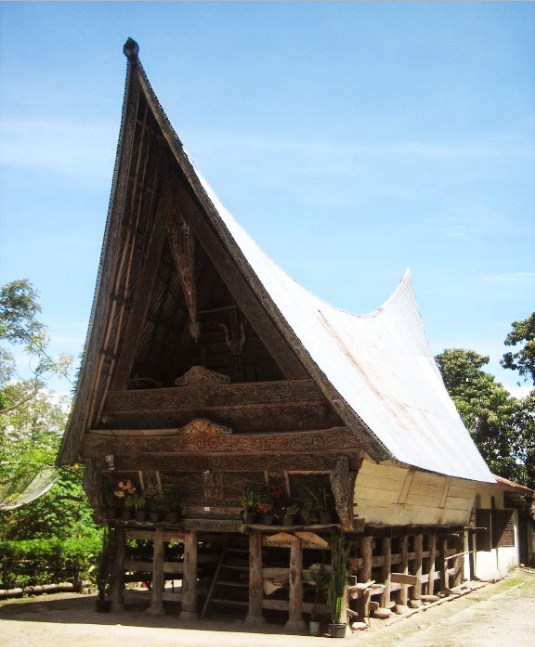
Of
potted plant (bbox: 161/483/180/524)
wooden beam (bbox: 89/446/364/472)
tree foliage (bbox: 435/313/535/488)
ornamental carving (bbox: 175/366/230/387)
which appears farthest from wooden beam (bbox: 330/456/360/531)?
tree foliage (bbox: 435/313/535/488)

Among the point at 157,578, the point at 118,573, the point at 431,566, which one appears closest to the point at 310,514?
the point at 157,578

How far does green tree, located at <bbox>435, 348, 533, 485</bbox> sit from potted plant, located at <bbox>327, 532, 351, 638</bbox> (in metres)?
22.3

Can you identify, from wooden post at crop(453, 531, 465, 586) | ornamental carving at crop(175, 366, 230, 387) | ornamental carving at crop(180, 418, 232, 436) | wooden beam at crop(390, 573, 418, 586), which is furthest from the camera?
wooden post at crop(453, 531, 465, 586)

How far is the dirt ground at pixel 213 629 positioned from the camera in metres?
11.0

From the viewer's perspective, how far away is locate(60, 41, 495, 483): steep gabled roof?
39.6 ft

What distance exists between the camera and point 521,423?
33.4 meters

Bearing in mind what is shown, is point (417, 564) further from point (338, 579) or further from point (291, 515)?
point (291, 515)

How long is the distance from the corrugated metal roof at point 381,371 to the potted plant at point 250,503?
7.69ft

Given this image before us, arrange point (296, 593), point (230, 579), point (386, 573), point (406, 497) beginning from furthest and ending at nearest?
point (230, 579), point (406, 497), point (386, 573), point (296, 593)

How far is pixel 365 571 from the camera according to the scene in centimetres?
1302

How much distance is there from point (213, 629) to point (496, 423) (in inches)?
960

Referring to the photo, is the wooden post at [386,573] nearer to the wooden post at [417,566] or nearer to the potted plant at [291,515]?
the wooden post at [417,566]

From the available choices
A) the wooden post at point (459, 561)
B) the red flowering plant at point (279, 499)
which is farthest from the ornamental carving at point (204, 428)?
the wooden post at point (459, 561)

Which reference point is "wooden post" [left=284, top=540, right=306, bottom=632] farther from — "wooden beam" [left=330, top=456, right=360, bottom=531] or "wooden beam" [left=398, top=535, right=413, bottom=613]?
"wooden beam" [left=398, top=535, right=413, bottom=613]
